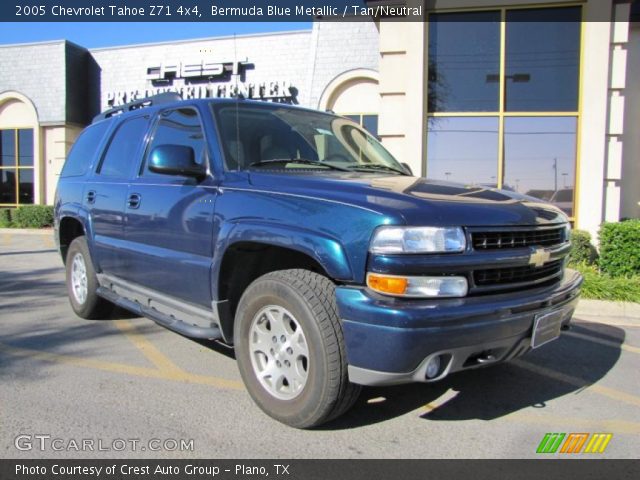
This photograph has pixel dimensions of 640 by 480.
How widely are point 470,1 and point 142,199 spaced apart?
7214 mm

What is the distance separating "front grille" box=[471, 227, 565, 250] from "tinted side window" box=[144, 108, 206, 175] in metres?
1.98

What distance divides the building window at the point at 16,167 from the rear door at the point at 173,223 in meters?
16.4

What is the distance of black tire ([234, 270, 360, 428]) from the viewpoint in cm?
279

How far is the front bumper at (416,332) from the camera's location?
2.58 metres

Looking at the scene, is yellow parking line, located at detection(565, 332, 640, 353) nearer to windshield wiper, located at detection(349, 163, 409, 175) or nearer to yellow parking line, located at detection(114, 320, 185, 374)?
windshield wiper, located at detection(349, 163, 409, 175)

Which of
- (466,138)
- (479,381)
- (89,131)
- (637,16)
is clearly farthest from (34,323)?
(637,16)

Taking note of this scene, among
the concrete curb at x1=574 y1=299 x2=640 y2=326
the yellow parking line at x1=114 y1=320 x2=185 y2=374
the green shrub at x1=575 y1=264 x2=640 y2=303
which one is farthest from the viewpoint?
the green shrub at x1=575 y1=264 x2=640 y2=303

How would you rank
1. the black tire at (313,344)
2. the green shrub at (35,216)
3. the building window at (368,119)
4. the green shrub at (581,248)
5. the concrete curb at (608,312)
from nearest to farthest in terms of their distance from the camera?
the black tire at (313,344), the concrete curb at (608,312), the green shrub at (581,248), the building window at (368,119), the green shrub at (35,216)

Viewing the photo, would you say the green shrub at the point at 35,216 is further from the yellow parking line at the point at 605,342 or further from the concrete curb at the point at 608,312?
the yellow parking line at the point at 605,342

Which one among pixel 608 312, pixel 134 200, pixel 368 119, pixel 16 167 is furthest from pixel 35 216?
pixel 608 312

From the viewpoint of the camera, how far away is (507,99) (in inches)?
369

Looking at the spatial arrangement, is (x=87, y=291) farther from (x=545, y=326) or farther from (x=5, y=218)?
(x=5, y=218)

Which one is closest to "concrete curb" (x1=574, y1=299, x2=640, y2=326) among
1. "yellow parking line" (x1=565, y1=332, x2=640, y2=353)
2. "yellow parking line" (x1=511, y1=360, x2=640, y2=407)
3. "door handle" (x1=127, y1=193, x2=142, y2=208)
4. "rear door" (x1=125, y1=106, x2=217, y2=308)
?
"yellow parking line" (x1=565, y1=332, x2=640, y2=353)
